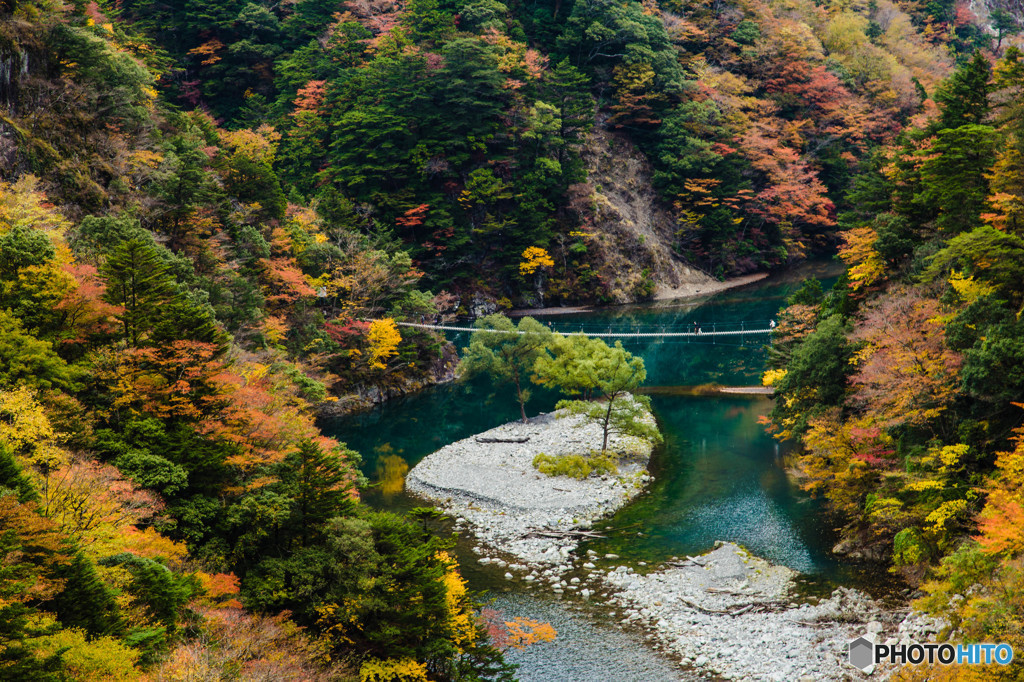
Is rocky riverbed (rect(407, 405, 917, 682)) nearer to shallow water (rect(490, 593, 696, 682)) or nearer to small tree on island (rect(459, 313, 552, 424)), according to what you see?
shallow water (rect(490, 593, 696, 682))

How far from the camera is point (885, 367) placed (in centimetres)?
1694

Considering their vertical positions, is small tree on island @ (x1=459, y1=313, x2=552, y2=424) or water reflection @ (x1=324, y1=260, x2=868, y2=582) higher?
small tree on island @ (x1=459, y1=313, x2=552, y2=424)

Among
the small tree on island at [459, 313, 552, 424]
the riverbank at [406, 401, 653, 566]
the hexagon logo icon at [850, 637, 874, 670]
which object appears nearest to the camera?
the hexagon logo icon at [850, 637, 874, 670]

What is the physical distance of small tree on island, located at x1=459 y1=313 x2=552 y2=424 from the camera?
3014 centimetres

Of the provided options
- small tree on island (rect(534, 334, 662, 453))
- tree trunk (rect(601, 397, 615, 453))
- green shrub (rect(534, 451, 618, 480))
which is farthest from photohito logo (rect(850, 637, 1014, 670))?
small tree on island (rect(534, 334, 662, 453))

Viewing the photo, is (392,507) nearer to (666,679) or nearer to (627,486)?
(627,486)

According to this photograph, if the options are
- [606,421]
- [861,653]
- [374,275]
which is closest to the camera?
[861,653]

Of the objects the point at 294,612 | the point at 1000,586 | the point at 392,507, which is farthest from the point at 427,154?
the point at 1000,586

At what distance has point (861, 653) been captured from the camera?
44.8ft

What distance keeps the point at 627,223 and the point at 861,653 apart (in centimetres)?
3848

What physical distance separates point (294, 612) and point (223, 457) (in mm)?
3972

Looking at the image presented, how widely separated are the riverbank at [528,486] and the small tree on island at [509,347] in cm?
251

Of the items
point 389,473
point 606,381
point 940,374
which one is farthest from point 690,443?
point 940,374

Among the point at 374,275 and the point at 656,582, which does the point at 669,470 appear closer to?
the point at 656,582
